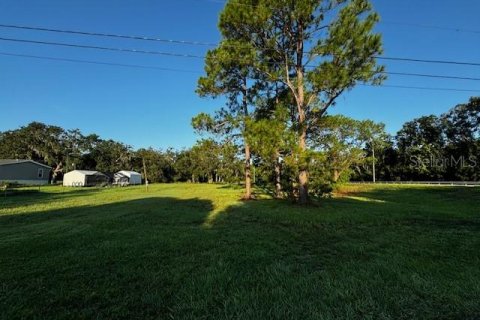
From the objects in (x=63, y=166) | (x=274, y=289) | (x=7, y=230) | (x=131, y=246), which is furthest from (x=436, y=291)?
(x=63, y=166)

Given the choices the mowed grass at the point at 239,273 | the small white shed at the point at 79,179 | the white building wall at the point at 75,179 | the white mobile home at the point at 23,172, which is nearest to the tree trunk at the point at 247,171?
the mowed grass at the point at 239,273

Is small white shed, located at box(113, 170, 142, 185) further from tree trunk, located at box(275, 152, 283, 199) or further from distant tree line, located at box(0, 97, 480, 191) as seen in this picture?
tree trunk, located at box(275, 152, 283, 199)

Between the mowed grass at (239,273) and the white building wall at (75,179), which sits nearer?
the mowed grass at (239,273)

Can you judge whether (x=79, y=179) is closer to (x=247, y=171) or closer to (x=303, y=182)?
(x=247, y=171)

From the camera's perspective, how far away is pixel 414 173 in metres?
54.3

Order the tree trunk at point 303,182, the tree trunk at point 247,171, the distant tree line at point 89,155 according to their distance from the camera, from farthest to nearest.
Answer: the distant tree line at point 89,155
the tree trunk at point 247,171
the tree trunk at point 303,182

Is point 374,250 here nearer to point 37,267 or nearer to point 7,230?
point 37,267

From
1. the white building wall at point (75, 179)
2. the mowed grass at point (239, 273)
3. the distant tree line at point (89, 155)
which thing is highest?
the distant tree line at point (89, 155)

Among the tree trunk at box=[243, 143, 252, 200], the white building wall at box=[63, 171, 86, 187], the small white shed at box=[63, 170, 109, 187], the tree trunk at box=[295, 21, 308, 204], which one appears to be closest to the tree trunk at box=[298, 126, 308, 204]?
the tree trunk at box=[295, 21, 308, 204]

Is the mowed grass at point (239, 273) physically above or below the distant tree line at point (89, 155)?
below

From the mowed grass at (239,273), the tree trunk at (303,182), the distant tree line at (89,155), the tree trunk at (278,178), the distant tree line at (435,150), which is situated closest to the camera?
the mowed grass at (239,273)

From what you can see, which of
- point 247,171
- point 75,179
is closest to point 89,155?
point 75,179

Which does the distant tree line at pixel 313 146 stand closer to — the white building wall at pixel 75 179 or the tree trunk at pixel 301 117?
the tree trunk at pixel 301 117

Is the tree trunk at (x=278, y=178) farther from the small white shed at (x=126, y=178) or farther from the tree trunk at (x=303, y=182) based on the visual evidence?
the small white shed at (x=126, y=178)
